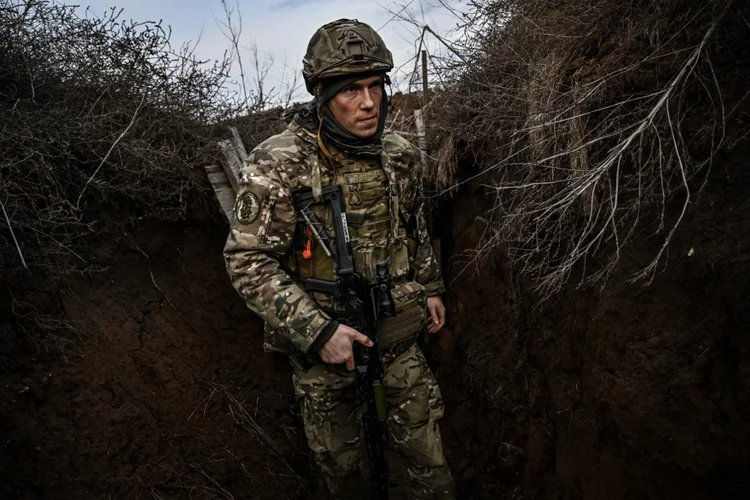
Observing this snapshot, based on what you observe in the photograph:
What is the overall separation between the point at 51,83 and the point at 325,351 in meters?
2.72

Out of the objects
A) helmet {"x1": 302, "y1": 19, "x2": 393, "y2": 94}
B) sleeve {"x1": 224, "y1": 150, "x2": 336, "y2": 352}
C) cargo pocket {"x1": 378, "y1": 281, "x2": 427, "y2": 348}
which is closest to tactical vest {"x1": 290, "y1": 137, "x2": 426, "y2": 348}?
cargo pocket {"x1": 378, "y1": 281, "x2": 427, "y2": 348}

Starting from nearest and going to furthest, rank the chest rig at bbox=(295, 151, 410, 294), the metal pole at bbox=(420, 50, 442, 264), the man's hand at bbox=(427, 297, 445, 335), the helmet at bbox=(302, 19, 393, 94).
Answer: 1. the helmet at bbox=(302, 19, 393, 94)
2. the chest rig at bbox=(295, 151, 410, 294)
3. the man's hand at bbox=(427, 297, 445, 335)
4. the metal pole at bbox=(420, 50, 442, 264)

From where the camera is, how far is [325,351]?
2.55 metres

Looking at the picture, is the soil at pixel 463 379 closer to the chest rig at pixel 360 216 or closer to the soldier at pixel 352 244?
the soldier at pixel 352 244

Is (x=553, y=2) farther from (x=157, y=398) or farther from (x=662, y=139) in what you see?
(x=157, y=398)

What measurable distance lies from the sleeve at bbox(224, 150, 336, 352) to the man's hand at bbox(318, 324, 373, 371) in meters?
0.03

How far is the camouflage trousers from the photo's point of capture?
9.30ft

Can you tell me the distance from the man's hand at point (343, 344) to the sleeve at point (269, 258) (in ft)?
0.11

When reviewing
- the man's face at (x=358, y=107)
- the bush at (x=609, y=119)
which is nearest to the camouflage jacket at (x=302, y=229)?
the man's face at (x=358, y=107)

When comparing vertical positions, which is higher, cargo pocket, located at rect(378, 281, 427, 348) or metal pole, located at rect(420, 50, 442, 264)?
metal pole, located at rect(420, 50, 442, 264)

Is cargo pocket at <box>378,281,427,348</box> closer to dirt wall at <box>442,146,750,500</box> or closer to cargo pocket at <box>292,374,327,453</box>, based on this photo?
cargo pocket at <box>292,374,327,453</box>

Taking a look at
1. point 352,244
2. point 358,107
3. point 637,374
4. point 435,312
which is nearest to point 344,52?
point 358,107

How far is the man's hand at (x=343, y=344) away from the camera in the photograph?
8.29 ft

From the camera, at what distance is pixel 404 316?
2.88 metres
